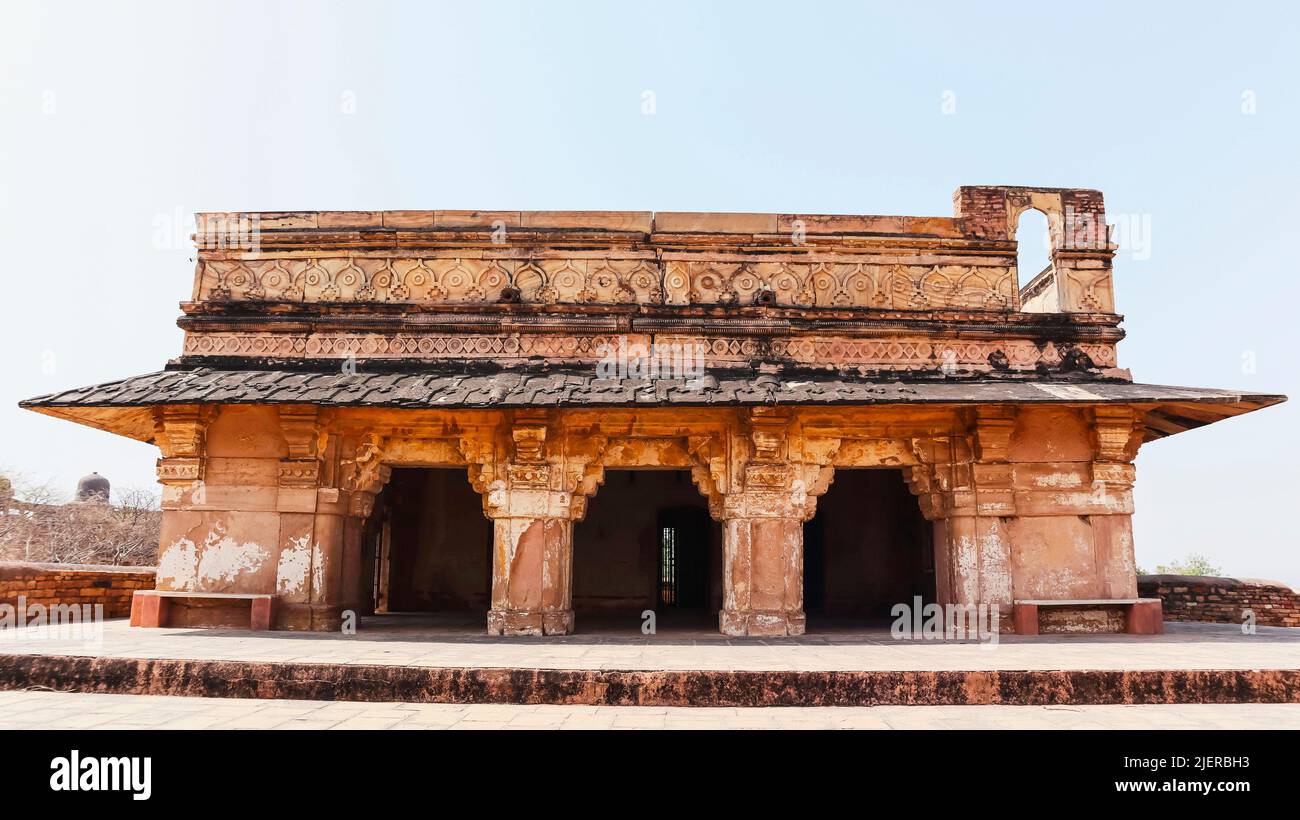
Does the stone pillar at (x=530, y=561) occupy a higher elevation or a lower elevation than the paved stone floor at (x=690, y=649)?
higher

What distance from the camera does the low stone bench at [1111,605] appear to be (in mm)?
8398

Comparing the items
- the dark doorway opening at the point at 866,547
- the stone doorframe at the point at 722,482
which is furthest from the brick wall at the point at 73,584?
the dark doorway opening at the point at 866,547

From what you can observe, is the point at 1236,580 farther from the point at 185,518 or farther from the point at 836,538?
the point at 185,518

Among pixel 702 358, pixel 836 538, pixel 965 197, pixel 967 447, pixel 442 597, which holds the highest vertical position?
pixel 965 197

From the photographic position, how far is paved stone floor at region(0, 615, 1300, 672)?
18.8 ft

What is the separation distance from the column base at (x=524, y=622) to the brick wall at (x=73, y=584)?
5339 millimetres

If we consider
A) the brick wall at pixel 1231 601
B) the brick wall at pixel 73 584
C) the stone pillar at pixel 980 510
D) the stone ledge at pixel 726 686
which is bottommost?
the brick wall at pixel 1231 601

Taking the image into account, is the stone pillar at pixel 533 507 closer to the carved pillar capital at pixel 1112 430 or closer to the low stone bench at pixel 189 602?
the low stone bench at pixel 189 602

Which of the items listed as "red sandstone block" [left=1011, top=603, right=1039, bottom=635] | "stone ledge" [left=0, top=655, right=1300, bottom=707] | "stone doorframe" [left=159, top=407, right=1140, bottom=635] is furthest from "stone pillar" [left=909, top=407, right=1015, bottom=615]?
"stone ledge" [left=0, top=655, right=1300, bottom=707]

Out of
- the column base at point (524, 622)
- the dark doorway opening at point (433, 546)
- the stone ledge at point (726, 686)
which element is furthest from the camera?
the dark doorway opening at point (433, 546)

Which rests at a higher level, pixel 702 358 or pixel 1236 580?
pixel 702 358

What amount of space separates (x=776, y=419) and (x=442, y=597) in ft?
22.3

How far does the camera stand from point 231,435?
29.0ft
